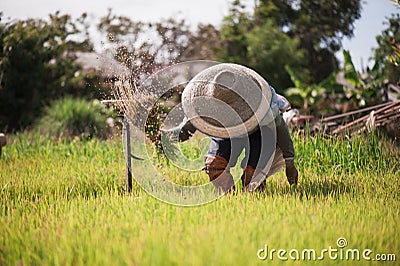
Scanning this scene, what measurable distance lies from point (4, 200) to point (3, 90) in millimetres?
6367

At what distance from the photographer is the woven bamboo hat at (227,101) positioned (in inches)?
126

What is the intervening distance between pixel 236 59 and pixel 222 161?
9.91 m

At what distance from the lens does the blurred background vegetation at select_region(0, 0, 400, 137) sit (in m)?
8.34

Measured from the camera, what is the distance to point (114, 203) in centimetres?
316

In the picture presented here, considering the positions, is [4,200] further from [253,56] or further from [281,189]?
[253,56]

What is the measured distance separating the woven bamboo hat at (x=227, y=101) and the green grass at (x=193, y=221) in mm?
480

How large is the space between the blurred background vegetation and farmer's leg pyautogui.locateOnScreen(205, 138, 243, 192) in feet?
2.78

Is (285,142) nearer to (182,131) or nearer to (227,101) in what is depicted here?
(227,101)

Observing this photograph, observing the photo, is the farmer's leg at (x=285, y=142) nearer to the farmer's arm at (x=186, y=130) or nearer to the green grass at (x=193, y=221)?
the green grass at (x=193, y=221)

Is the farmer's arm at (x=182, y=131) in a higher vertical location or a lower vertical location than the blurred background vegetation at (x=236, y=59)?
lower

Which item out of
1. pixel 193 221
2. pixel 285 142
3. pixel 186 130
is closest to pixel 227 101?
pixel 186 130

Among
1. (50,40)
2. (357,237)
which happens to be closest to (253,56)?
(50,40)

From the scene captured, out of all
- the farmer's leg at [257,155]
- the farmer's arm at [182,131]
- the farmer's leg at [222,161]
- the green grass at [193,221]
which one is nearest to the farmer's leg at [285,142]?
the farmer's leg at [257,155]

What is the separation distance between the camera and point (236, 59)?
1306cm
